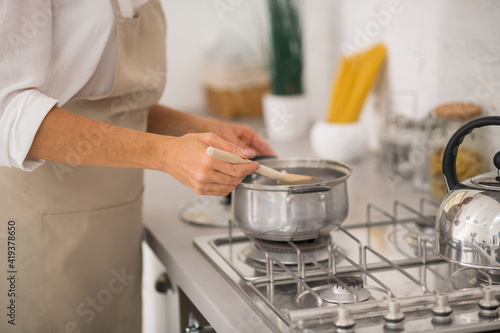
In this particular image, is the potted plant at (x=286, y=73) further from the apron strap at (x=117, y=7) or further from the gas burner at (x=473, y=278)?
the gas burner at (x=473, y=278)

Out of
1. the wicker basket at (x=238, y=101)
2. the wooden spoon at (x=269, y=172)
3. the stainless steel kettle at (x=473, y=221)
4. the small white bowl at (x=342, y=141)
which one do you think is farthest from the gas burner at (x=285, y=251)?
the wicker basket at (x=238, y=101)

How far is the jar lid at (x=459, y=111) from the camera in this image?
4.50 ft

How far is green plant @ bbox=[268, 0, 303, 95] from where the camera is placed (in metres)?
2.16

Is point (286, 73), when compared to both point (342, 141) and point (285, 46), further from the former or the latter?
point (342, 141)

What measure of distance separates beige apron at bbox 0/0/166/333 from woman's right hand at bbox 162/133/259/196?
250 millimetres

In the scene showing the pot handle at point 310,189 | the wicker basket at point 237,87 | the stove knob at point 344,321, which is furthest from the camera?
the wicker basket at point 237,87

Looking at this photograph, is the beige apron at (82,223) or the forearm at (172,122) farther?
the forearm at (172,122)

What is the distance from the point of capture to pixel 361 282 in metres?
0.98

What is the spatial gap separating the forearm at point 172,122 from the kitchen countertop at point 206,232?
20 centimetres

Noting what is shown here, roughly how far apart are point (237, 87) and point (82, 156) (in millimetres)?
1494

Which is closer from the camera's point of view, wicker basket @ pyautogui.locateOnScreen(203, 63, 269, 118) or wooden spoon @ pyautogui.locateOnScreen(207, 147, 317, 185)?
wooden spoon @ pyautogui.locateOnScreen(207, 147, 317, 185)

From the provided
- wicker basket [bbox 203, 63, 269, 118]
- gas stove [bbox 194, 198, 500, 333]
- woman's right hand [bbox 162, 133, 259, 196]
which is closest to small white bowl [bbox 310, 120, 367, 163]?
gas stove [bbox 194, 198, 500, 333]

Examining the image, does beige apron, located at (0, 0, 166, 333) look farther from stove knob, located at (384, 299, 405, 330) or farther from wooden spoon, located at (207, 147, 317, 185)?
stove knob, located at (384, 299, 405, 330)

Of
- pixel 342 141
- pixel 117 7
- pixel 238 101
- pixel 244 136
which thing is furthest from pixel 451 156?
pixel 238 101
